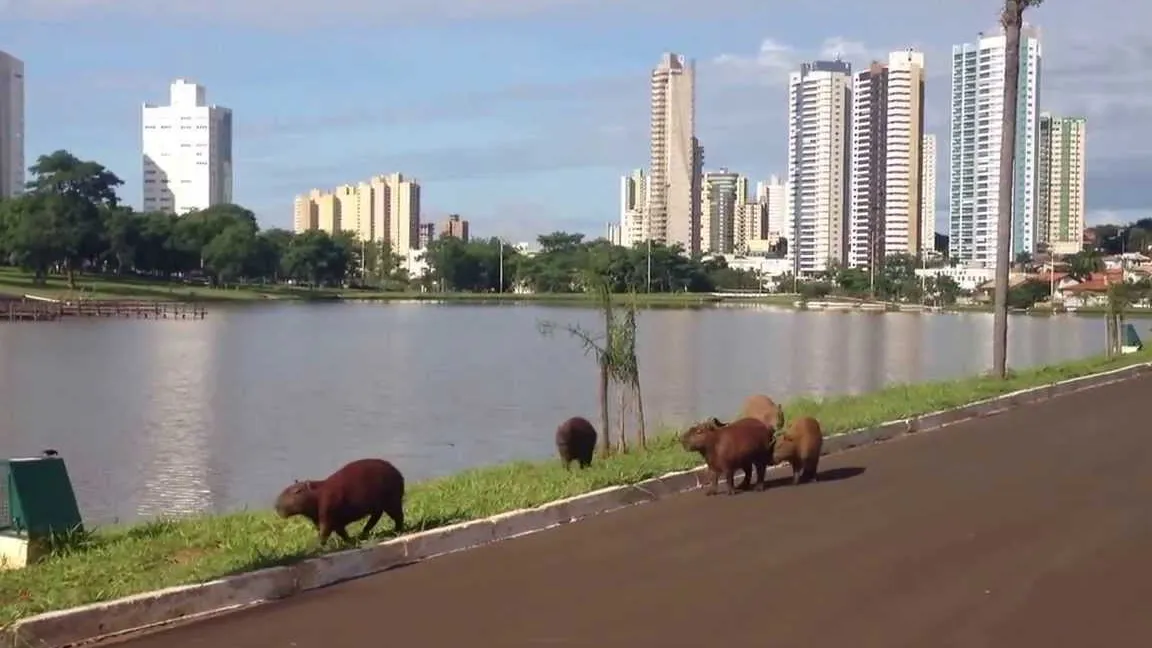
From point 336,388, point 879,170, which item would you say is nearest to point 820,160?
point 879,170

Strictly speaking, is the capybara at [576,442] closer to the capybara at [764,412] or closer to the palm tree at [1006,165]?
the capybara at [764,412]

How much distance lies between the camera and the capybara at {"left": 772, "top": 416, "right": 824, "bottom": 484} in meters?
11.1

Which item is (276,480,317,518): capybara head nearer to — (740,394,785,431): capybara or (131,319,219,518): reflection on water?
Answer: (740,394,785,431): capybara

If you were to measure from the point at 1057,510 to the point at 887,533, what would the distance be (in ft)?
5.46

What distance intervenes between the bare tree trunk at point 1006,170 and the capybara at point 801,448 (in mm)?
→ 12393

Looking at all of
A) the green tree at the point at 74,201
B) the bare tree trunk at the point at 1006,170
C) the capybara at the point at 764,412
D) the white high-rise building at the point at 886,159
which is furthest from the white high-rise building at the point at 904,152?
the capybara at the point at 764,412

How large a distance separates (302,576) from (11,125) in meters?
175

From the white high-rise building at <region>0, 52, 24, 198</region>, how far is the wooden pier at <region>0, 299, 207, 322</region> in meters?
89.6

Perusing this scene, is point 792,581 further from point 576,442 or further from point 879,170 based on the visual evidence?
point 879,170

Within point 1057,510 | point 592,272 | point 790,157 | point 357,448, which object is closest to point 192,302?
point 357,448

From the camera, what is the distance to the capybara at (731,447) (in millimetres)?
10516

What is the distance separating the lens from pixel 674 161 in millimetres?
178500

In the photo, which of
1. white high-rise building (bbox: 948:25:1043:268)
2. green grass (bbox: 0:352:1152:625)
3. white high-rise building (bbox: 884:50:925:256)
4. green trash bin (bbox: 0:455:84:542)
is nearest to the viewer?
green grass (bbox: 0:352:1152:625)

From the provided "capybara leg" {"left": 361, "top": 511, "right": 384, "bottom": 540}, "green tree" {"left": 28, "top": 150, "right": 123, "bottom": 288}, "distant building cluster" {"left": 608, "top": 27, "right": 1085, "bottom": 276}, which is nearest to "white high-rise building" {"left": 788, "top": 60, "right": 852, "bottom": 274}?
"distant building cluster" {"left": 608, "top": 27, "right": 1085, "bottom": 276}
